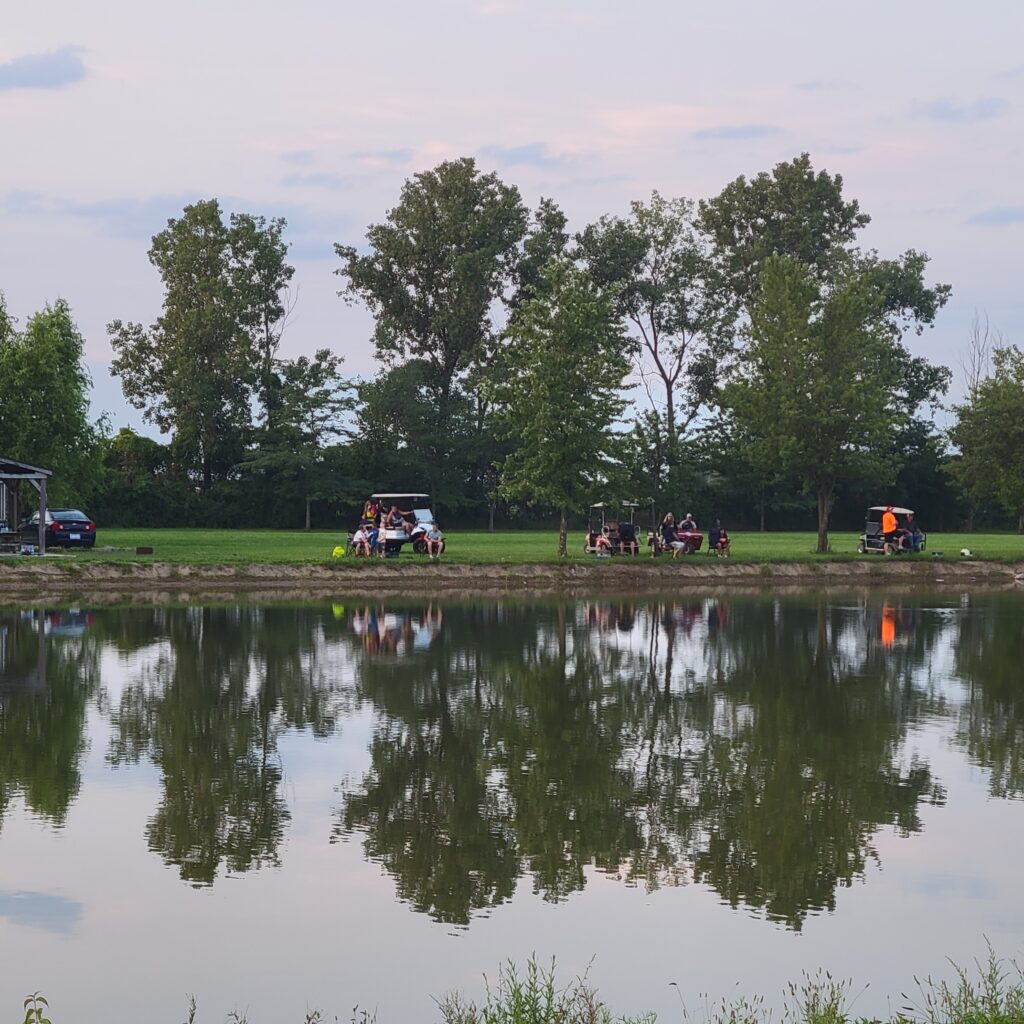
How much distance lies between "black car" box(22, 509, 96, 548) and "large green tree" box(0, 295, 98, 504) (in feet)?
16.5

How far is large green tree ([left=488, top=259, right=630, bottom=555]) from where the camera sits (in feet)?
164

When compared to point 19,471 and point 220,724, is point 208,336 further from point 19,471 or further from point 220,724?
point 220,724

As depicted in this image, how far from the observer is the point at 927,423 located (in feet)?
301

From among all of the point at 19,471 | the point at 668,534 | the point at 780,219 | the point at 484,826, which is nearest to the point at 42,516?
the point at 19,471

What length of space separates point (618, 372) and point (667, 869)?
1551 inches

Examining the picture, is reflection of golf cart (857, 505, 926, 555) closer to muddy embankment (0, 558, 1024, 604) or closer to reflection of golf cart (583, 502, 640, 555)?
muddy embankment (0, 558, 1024, 604)

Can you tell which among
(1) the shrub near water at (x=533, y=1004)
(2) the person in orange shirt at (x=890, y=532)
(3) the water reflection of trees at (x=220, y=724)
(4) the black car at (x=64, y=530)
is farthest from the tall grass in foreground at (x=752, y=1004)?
(2) the person in orange shirt at (x=890, y=532)

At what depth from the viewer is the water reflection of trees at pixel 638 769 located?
39.1 ft

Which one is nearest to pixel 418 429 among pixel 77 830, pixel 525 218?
pixel 525 218

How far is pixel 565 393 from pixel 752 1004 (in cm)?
4164

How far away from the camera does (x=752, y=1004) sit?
8891 mm

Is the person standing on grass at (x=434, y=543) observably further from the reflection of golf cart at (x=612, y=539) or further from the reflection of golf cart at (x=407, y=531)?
the reflection of golf cart at (x=612, y=539)

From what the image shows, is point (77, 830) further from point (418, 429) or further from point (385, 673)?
point (418, 429)

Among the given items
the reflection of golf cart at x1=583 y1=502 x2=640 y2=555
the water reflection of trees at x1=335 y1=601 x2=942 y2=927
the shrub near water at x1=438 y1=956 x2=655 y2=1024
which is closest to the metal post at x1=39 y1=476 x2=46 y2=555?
the reflection of golf cart at x1=583 y1=502 x2=640 y2=555
